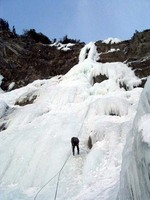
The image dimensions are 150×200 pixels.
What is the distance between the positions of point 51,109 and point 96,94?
2.40 meters

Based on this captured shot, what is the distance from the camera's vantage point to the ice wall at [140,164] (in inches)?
215

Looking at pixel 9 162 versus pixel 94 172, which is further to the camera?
pixel 9 162

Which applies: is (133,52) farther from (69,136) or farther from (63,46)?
(69,136)

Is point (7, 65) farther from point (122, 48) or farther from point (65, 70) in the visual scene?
point (122, 48)

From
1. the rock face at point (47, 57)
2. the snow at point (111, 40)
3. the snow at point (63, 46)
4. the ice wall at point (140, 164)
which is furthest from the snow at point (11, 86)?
the ice wall at point (140, 164)

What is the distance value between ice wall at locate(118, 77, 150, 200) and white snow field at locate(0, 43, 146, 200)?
4 cm

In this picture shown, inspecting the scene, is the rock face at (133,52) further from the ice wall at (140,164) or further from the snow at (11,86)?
the ice wall at (140,164)

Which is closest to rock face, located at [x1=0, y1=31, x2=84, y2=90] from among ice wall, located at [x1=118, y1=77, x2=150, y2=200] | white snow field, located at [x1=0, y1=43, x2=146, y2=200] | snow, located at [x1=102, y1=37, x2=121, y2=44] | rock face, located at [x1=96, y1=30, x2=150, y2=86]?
snow, located at [x1=102, y1=37, x2=121, y2=44]

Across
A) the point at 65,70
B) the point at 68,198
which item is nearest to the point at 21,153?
the point at 68,198

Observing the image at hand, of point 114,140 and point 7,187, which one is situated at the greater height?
point 114,140

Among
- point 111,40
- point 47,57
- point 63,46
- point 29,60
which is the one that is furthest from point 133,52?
point 29,60

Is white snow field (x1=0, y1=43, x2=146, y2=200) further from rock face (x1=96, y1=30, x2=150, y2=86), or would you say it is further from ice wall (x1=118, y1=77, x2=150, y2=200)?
rock face (x1=96, y1=30, x2=150, y2=86)

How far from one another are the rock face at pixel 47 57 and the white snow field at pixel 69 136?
6.38ft

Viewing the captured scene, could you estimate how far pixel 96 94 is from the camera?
54.5 feet
